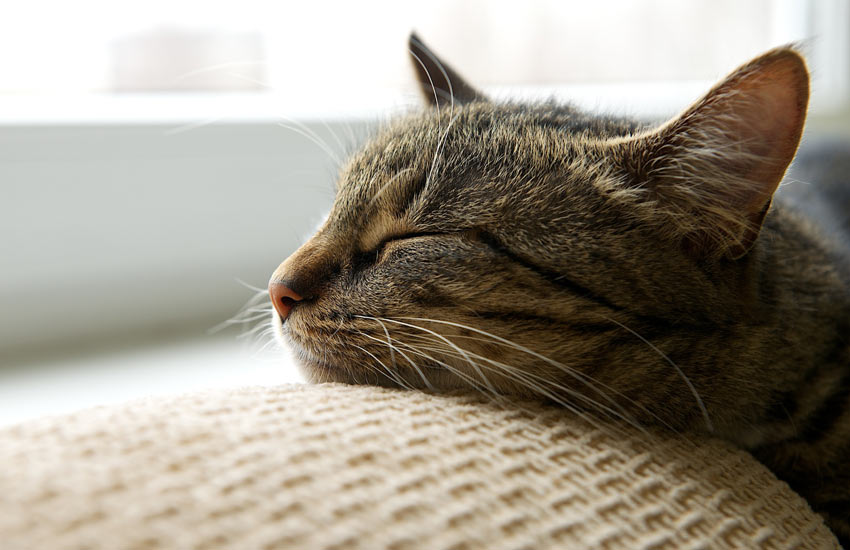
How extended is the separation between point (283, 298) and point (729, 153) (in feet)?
1.65

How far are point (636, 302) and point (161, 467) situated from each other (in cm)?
48

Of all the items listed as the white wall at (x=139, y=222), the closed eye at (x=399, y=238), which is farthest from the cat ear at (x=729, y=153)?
the white wall at (x=139, y=222)

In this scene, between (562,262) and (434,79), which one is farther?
(434,79)

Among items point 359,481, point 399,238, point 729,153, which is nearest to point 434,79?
point 399,238

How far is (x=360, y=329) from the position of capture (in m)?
0.72

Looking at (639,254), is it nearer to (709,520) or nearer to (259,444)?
(709,520)

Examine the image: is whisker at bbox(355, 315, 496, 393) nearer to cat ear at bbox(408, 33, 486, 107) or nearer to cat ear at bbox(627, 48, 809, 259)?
cat ear at bbox(627, 48, 809, 259)

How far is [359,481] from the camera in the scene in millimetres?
449

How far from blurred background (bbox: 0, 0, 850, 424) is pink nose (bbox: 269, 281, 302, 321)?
0.46 feet

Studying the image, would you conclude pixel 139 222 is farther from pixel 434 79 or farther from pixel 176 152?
pixel 434 79

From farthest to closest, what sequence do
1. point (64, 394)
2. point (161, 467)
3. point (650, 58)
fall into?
point (650, 58)
point (64, 394)
point (161, 467)

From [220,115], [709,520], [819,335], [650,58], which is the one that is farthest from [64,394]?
[650,58]

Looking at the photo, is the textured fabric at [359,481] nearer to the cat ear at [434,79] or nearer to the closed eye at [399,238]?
the closed eye at [399,238]

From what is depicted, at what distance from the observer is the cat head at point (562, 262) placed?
0.69m
